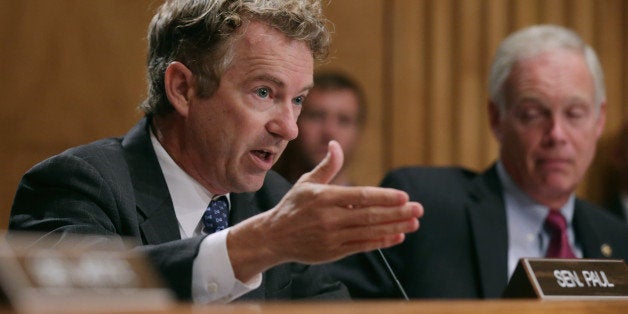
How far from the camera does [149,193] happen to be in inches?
76.3

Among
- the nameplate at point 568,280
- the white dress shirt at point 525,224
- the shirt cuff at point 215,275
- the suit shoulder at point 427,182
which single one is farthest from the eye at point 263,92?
the white dress shirt at point 525,224

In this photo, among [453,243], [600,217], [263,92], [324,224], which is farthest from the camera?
[600,217]

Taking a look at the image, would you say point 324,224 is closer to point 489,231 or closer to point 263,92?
point 263,92

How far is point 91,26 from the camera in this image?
352 cm

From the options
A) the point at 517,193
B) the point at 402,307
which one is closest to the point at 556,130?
the point at 517,193

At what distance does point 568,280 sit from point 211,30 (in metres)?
0.90

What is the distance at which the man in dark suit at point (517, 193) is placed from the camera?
2.69 meters

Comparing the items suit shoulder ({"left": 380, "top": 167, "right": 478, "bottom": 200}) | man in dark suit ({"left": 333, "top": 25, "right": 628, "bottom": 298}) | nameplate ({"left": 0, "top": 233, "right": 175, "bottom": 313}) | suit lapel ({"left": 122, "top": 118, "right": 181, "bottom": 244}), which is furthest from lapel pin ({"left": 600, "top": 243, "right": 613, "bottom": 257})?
nameplate ({"left": 0, "top": 233, "right": 175, "bottom": 313})

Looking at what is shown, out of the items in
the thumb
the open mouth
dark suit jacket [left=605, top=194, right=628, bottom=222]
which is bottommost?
dark suit jacket [left=605, top=194, right=628, bottom=222]

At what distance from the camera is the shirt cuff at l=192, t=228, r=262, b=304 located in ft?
5.14

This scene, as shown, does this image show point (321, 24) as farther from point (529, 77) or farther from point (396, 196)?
point (529, 77)

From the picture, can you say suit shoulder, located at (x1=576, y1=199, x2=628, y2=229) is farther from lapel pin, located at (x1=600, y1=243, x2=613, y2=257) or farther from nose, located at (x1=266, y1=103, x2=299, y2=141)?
nose, located at (x1=266, y1=103, x2=299, y2=141)

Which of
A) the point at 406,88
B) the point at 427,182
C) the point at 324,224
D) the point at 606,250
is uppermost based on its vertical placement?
the point at 324,224

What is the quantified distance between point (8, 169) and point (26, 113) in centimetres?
22
